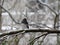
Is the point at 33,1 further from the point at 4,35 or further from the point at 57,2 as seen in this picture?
the point at 4,35

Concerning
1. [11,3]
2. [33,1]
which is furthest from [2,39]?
[33,1]

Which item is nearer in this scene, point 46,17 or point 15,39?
point 15,39

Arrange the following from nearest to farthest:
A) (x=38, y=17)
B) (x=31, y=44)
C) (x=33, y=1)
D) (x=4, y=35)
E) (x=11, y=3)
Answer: (x=4, y=35), (x=31, y=44), (x=11, y=3), (x=38, y=17), (x=33, y=1)

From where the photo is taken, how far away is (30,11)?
38.2ft

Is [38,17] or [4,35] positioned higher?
[4,35]

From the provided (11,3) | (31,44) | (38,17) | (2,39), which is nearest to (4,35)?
(2,39)

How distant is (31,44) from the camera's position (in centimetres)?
243

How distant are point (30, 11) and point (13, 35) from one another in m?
9.23

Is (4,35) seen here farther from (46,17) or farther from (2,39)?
(46,17)

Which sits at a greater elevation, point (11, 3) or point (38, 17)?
point (11, 3)

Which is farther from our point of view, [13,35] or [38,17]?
[38,17]

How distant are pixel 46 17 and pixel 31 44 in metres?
8.49

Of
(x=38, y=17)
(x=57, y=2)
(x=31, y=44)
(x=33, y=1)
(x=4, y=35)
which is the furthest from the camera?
(x=57, y=2)

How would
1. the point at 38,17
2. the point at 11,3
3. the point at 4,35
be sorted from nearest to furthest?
the point at 4,35
the point at 11,3
the point at 38,17
